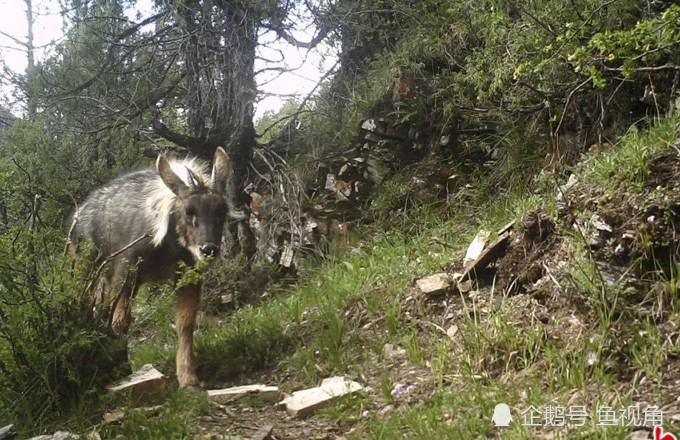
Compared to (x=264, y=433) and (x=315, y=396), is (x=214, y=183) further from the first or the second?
(x=264, y=433)

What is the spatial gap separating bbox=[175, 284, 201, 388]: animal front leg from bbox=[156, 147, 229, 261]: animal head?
0.39 meters

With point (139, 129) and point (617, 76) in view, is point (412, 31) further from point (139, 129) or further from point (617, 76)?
point (139, 129)

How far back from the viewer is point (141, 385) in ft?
15.4

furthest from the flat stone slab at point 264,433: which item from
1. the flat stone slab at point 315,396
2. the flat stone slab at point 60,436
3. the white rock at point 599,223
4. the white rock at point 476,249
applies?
the white rock at point 599,223

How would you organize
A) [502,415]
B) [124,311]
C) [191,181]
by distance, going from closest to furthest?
[502,415] → [124,311] → [191,181]

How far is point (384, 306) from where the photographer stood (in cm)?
544

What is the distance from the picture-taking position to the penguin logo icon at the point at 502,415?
3.44 metres

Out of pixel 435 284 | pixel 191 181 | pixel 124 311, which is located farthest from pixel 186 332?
pixel 435 284

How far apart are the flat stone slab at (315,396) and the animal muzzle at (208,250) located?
152cm

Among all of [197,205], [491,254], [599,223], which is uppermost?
[197,205]

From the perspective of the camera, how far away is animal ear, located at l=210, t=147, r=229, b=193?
6051 millimetres

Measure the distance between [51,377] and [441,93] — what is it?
17.7 feet

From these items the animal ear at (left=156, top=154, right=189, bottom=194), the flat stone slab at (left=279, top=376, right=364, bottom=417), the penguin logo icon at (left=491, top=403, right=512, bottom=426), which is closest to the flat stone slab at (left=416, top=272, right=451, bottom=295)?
the flat stone slab at (left=279, top=376, right=364, bottom=417)

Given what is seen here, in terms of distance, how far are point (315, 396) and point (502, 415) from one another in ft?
4.75
